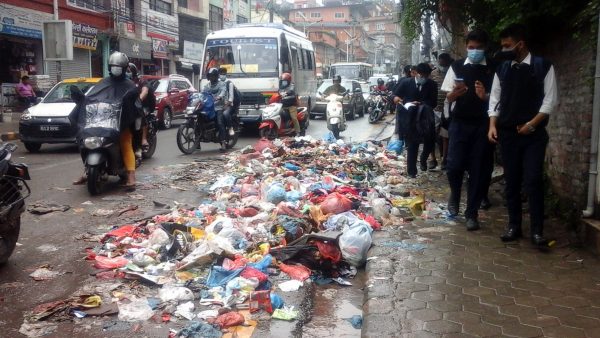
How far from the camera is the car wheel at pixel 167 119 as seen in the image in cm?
1766

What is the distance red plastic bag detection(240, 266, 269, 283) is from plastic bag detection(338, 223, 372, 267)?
0.76m

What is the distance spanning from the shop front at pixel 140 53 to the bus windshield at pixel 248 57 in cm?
1352

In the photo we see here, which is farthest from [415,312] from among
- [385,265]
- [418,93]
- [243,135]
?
[243,135]

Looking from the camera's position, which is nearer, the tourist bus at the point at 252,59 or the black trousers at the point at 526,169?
the black trousers at the point at 526,169

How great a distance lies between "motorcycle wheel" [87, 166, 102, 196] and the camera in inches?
272

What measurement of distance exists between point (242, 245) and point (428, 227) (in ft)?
6.28

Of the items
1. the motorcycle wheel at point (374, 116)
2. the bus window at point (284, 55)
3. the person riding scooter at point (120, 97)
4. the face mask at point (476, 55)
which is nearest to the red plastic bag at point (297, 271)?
the face mask at point (476, 55)

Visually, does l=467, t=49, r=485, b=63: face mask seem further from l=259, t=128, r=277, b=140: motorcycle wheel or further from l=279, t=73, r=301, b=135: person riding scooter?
l=279, t=73, r=301, b=135: person riding scooter

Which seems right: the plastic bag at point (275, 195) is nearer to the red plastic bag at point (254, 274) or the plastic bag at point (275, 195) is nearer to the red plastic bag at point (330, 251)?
the red plastic bag at point (330, 251)

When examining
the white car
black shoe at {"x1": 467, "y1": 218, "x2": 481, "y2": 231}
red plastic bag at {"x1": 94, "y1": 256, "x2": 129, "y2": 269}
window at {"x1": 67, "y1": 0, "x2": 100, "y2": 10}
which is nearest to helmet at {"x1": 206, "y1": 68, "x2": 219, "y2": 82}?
the white car

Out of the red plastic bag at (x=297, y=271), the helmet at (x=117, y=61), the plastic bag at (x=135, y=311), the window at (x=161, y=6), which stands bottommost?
the plastic bag at (x=135, y=311)

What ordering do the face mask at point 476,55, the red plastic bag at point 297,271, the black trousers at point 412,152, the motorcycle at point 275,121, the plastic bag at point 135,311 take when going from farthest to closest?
the motorcycle at point 275,121 < the black trousers at point 412,152 < the face mask at point 476,55 < the red plastic bag at point 297,271 < the plastic bag at point 135,311

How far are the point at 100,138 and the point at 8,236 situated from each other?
2667 mm

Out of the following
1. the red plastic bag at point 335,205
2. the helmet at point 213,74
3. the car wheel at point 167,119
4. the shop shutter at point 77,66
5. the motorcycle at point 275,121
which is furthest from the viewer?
the shop shutter at point 77,66
